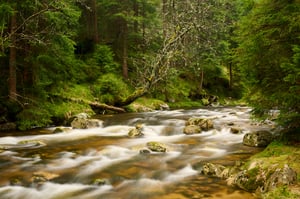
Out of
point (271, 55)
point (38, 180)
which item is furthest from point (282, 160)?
point (38, 180)

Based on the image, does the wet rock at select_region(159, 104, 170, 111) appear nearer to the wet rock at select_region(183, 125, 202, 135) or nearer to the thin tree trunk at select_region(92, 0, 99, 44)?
the thin tree trunk at select_region(92, 0, 99, 44)

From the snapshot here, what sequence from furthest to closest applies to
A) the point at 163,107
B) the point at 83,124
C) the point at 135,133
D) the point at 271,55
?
the point at 163,107, the point at 83,124, the point at 135,133, the point at 271,55

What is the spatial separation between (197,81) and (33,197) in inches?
1150

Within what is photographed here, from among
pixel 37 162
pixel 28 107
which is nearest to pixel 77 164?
pixel 37 162

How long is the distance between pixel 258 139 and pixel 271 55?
3.27 metres

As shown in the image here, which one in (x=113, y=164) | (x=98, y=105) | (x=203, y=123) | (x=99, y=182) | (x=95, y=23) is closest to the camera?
(x=99, y=182)

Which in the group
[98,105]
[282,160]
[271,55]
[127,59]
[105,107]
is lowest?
[282,160]

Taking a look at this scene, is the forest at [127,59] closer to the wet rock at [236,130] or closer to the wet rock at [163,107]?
the wet rock at [163,107]

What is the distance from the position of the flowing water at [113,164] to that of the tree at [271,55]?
1918 mm

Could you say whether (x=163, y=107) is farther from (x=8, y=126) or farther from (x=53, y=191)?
(x=53, y=191)

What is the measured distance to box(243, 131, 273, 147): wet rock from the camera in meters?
11.2

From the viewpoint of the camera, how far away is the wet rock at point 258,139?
11234mm

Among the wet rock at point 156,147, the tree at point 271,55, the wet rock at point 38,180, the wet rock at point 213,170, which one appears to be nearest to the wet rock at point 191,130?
the wet rock at point 156,147

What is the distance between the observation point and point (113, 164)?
986cm
